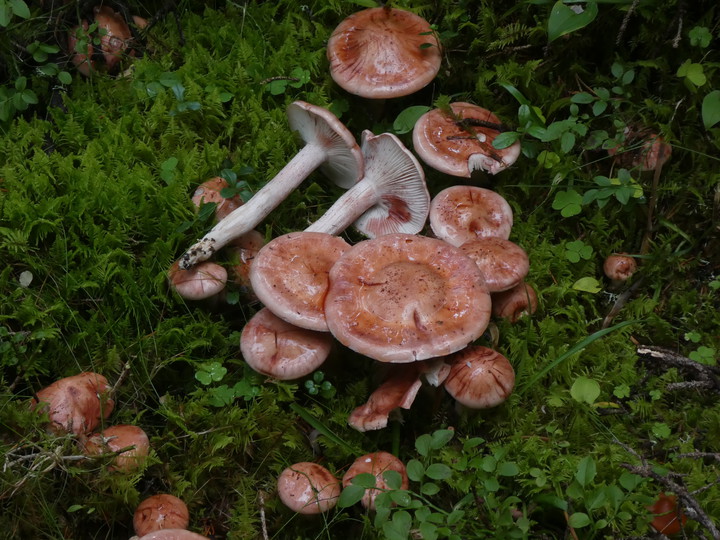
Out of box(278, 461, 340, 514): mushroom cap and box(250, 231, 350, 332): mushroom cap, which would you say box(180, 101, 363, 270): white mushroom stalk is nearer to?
box(250, 231, 350, 332): mushroom cap

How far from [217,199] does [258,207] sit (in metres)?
0.28

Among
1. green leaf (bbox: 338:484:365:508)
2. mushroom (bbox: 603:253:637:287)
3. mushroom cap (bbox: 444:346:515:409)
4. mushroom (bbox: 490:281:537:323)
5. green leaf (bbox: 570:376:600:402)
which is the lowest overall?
mushroom (bbox: 603:253:637:287)

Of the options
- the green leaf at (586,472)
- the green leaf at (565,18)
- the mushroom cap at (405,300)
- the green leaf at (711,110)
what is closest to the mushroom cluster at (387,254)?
the mushroom cap at (405,300)

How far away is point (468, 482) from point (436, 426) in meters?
0.42

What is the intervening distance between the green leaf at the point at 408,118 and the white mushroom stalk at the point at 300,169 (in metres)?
0.42

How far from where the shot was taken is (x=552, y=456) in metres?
3.28

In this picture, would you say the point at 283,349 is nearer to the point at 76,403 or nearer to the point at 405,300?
the point at 405,300

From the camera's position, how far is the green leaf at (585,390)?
3374 mm

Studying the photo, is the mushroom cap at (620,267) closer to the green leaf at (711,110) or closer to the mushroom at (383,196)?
the green leaf at (711,110)

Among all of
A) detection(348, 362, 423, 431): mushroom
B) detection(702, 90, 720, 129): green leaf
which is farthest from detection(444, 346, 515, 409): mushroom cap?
detection(702, 90, 720, 129): green leaf

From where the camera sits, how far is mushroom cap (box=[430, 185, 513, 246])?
12.7 feet

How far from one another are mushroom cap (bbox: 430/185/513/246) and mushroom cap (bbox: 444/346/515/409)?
2.71 ft

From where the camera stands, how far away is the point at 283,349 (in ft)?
11.0

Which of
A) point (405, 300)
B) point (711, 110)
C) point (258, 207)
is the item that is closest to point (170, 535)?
point (405, 300)
